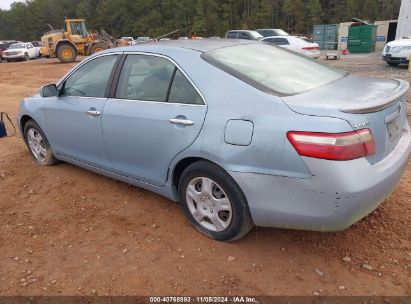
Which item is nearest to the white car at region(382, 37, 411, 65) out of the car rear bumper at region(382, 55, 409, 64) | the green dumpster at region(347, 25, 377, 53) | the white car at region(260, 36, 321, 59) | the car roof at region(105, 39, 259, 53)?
the car rear bumper at region(382, 55, 409, 64)

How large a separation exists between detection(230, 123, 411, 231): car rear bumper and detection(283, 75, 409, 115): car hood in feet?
1.09

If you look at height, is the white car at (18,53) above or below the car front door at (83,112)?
below

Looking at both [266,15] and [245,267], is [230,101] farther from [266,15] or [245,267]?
[266,15]

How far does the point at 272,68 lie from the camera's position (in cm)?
308

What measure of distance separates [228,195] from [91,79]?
6.72 feet

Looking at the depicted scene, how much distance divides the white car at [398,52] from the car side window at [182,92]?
14409 millimetres

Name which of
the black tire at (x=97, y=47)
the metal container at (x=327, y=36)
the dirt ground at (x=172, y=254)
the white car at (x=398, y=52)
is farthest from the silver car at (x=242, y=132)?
the metal container at (x=327, y=36)

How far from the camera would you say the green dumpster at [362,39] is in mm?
27297

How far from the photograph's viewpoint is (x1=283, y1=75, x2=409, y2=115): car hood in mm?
2418

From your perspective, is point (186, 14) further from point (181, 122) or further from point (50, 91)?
point (181, 122)

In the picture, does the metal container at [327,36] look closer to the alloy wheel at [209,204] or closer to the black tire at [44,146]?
the black tire at [44,146]

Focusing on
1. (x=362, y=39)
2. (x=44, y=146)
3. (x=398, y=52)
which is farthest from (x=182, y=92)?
(x=362, y=39)

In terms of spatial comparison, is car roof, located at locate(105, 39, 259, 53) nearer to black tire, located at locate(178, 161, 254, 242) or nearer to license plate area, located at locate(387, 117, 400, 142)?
black tire, located at locate(178, 161, 254, 242)

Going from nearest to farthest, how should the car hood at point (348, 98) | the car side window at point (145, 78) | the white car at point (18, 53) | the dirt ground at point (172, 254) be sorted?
1. the car hood at point (348, 98)
2. the dirt ground at point (172, 254)
3. the car side window at point (145, 78)
4. the white car at point (18, 53)
